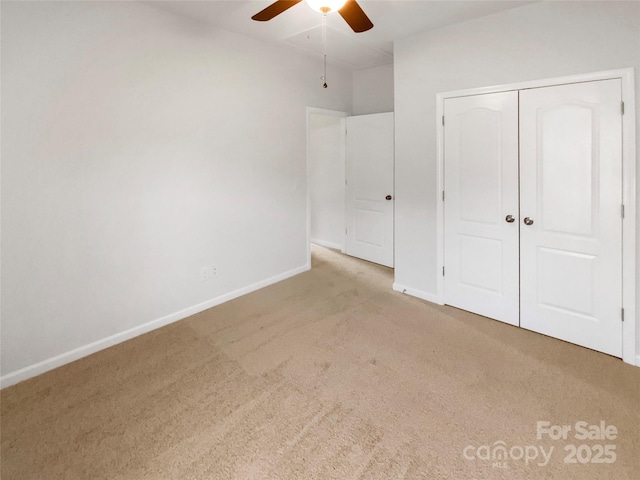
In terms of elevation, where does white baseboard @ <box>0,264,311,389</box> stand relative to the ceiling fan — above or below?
below

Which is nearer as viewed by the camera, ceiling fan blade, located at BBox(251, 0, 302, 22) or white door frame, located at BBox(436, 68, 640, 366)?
ceiling fan blade, located at BBox(251, 0, 302, 22)

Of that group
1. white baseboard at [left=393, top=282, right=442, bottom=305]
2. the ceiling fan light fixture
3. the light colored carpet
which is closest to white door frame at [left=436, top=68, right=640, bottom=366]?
the light colored carpet

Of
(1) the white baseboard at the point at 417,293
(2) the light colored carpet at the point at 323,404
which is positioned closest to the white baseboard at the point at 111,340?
(2) the light colored carpet at the point at 323,404

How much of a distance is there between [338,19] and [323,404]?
9.85 feet

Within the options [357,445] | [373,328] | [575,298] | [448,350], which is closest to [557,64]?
[575,298]

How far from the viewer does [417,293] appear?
3711 mm

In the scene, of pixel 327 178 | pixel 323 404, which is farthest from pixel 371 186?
pixel 323 404

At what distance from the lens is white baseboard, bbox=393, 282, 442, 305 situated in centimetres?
357

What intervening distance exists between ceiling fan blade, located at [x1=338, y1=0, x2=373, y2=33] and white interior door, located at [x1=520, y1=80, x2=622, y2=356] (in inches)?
56.3

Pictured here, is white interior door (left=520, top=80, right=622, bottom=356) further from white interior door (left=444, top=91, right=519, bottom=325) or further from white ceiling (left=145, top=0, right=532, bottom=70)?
white ceiling (left=145, top=0, right=532, bottom=70)

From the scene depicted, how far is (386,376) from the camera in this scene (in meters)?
2.37

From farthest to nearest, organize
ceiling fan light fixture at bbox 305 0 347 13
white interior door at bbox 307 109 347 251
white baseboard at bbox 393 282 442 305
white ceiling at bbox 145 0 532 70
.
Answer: white interior door at bbox 307 109 347 251 < white baseboard at bbox 393 282 442 305 < white ceiling at bbox 145 0 532 70 < ceiling fan light fixture at bbox 305 0 347 13

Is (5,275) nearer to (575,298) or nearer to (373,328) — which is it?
(373,328)

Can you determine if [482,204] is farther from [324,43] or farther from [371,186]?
[324,43]
